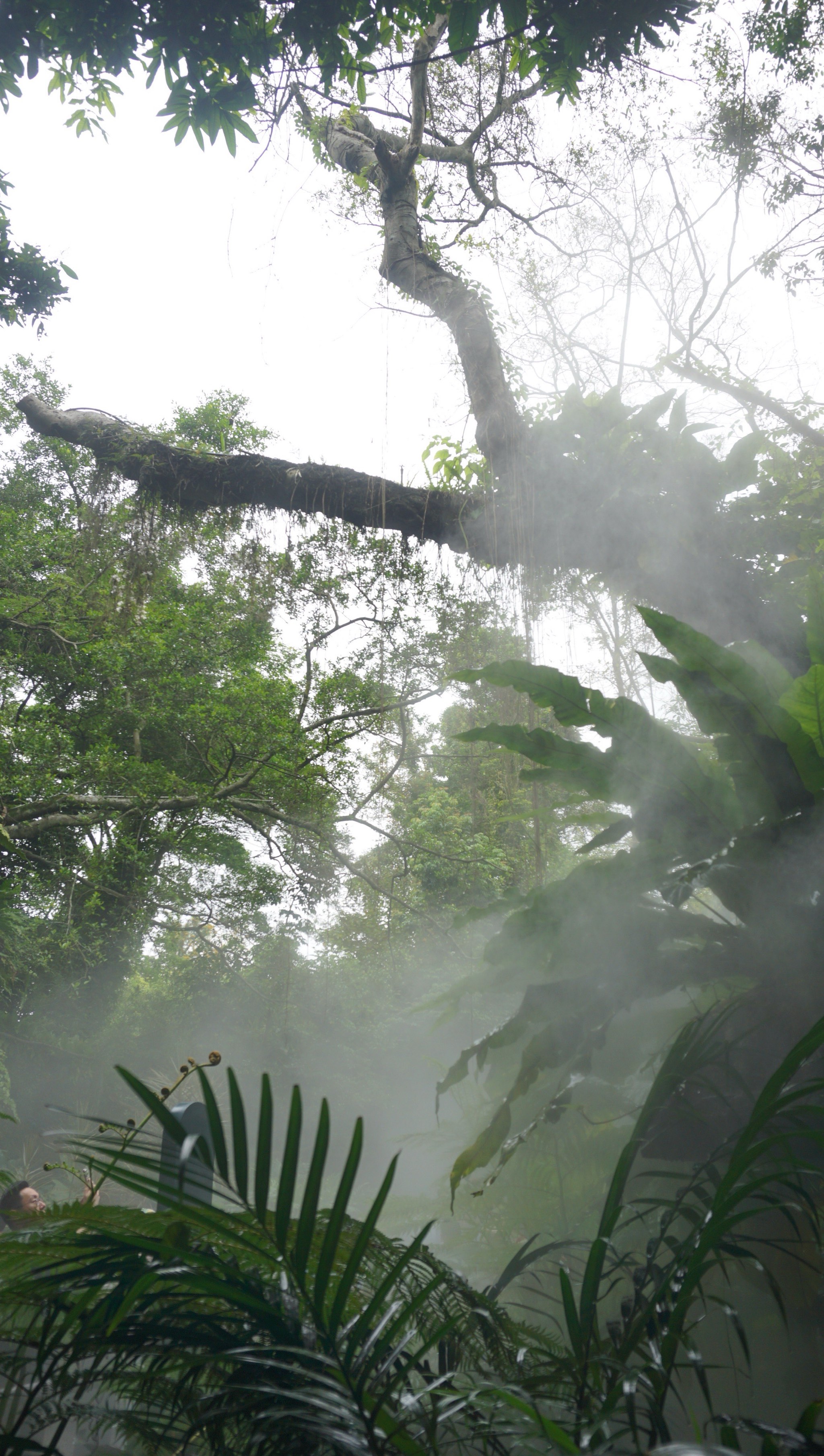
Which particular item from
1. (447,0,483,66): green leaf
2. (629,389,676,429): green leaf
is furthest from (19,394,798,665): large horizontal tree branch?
(447,0,483,66): green leaf

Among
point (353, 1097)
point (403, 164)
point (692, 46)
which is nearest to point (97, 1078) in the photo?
point (353, 1097)

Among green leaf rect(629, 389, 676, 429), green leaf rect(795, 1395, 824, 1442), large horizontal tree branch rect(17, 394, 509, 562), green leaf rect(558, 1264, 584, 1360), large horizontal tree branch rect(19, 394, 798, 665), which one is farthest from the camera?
large horizontal tree branch rect(17, 394, 509, 562)

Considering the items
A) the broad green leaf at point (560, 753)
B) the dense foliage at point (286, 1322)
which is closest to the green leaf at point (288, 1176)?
the dense foliage at point (286, 1322)

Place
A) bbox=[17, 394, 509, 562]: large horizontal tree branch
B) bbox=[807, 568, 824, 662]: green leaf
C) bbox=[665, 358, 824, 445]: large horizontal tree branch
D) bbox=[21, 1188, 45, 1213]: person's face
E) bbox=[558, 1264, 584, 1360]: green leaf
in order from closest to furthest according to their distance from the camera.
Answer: bbox=[558, 1264, 584, 1360]: green leaf, bbox=[807, 568, 824, 662]: green leaf, bbox=[21, 1188, 45, 1213]: person's face, bbox=[17, 394, 509, 562]: large horizontal tree branch, bbox=[665, 358, 824, 445]: large horizontal tree branch

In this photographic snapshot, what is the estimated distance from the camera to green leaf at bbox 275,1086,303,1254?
50 cm

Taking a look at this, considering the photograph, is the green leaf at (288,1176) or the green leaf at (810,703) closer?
the green leaf at (288,1176)

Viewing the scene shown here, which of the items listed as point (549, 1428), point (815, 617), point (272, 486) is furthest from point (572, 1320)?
point (272, 486)

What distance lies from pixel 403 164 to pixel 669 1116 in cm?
327

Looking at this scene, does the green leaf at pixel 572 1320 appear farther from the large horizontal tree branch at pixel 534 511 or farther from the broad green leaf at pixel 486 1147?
the large horizontal tree branch at pixel 534 511

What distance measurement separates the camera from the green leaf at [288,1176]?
1.65ft

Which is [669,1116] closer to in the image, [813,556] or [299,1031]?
[813,556]

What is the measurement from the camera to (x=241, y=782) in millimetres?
3281

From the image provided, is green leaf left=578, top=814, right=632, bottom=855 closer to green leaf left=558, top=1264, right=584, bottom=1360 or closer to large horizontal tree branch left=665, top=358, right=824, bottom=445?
green leaf left=558, top=1264, right=584, bottom=1360

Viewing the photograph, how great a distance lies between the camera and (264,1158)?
1.79ft
